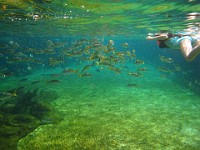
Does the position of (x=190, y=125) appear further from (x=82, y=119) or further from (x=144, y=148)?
(x=82, y=119)

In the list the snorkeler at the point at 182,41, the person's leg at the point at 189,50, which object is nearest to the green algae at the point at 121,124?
the person's leg at the point at 189,50

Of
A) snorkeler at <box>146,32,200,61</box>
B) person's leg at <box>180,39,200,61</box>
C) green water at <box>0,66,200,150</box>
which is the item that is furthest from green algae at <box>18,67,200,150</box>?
snorkeler at <box>146,32,200,61</box>

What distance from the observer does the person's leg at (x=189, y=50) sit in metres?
5.95

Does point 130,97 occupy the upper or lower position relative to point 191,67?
lower

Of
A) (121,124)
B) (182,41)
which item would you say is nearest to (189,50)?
(182,41)

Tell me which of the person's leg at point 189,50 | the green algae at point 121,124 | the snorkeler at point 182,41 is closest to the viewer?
the person's leg at point 189,50

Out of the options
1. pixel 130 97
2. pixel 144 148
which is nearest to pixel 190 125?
pixel 144 148

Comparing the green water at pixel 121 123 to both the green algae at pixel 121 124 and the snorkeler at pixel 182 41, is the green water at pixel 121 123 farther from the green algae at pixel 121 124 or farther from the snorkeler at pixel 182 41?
the snorkeler at pixel 182 41

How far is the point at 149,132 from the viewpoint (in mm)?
9359

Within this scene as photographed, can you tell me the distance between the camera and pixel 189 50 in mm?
6590

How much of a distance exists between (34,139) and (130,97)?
998 cm

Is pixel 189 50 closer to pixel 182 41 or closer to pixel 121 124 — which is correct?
pixel 182 41

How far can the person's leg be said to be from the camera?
19.5 ft

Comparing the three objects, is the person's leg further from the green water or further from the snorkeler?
the green water
